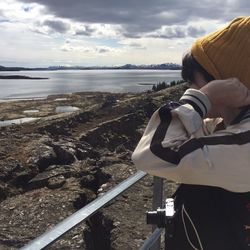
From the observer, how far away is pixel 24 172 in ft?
29.8

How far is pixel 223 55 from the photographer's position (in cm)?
154

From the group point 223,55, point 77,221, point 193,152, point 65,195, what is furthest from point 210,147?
point 65,195

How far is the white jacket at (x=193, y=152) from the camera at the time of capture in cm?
140

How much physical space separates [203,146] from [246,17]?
0.54 metres

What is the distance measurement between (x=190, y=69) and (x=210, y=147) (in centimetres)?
34

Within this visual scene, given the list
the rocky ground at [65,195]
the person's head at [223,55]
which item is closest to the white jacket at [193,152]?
the person's head at [223,55]

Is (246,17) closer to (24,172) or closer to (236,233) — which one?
(236,233)

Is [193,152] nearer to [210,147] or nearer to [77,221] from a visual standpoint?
[210,147]

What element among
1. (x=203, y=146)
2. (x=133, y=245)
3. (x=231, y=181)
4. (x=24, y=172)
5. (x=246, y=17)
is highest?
(x=246, y=17)

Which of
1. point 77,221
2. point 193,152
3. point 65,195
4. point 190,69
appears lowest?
point 65,195

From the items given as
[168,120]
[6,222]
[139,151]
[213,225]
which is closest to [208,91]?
[168,120]

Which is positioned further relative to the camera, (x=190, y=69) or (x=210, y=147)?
(x=190, y=69)

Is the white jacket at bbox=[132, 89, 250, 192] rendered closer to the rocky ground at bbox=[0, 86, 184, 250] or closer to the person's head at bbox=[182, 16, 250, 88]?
the person's head at bbox=[182, 16, 250, 88]

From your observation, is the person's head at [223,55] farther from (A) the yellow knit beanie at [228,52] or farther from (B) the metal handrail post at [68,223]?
(B) the metal handrail post at [68,223]
